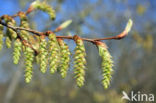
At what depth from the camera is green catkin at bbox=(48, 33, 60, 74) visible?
93 cm

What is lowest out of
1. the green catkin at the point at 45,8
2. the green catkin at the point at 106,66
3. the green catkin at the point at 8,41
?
the green catkin at the point at 106,66

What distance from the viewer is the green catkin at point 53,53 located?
3.07ft

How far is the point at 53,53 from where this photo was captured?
3.09 feet

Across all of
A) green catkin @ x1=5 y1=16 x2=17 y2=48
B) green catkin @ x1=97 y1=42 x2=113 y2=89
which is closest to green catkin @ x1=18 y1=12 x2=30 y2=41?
green catkin @ x1=5 y1=16 x2=17 y2=48

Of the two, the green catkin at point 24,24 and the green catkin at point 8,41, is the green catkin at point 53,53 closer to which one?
the green catkin at point 24,24

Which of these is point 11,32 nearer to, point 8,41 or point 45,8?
point 8,41

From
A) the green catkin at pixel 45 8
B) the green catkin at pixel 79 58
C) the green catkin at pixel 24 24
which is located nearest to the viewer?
the green catkin at pixel 79 58

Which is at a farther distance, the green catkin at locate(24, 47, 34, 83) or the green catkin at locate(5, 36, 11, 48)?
the green catkin at locate(5, 36, 11, 48)

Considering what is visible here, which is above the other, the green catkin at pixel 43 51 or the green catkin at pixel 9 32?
the green catkin at pixel 9 32

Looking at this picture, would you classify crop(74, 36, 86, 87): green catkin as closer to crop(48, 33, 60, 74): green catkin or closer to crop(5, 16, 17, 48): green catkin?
crop(48, 33, 60, 74): green catkin

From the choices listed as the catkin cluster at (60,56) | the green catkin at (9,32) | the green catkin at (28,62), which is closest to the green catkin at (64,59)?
the catkin cluster at (60,56)

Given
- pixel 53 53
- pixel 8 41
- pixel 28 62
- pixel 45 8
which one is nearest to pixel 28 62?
pixel 28 62

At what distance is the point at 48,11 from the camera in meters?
1.23

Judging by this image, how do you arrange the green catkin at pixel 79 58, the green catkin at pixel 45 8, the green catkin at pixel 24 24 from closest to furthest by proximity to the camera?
the green catkin at pixel 79 58 < the green catkin at pixel 24 24 < the green catkin at pixel 45 8
